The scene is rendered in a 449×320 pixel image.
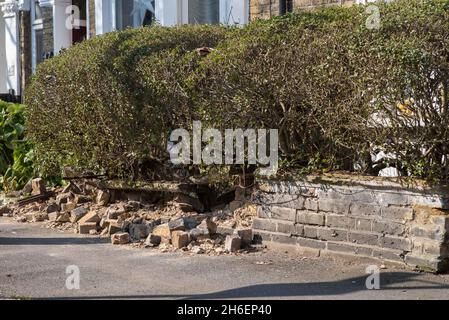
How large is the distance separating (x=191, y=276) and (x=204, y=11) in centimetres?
760

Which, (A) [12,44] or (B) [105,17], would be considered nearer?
(B) [105,17]

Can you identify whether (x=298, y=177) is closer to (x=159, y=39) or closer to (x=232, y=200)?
(x=232, y=200)

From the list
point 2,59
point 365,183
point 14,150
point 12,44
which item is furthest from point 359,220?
point 2,59

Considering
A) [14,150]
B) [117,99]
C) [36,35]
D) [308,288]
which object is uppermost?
[36,35]

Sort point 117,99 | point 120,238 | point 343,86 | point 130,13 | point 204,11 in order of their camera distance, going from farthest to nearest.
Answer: point 130,13, point 204,11, point 117,99, point 120,238, point 343,86

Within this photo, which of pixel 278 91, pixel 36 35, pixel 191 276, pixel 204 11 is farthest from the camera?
pixel 36 35

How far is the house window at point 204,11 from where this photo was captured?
13.4 m

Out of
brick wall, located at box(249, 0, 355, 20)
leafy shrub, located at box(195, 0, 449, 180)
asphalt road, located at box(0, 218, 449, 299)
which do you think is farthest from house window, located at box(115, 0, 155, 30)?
asphalt road, located at box(0, 218, 449, 299)

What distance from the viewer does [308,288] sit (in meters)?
6.55

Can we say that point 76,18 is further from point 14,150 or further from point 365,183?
point 365,183

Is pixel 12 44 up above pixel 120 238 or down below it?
above

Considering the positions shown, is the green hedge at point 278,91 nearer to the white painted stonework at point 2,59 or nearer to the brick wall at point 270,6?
the brick wall at point 270,6

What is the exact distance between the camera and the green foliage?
41.1ft

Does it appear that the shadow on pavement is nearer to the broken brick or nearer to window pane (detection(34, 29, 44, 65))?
the broken brick
